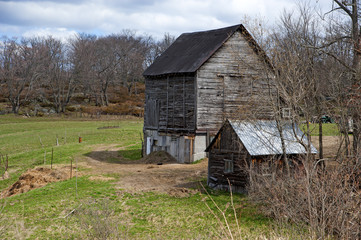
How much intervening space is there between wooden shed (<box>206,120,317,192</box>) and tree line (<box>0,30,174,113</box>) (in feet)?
195

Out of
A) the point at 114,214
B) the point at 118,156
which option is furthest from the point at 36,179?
the point at 118,156

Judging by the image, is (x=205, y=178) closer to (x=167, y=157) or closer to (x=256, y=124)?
(x=256, y=124)

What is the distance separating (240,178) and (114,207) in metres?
6.31

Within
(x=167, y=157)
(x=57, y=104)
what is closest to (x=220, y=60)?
(x=167, y=157)

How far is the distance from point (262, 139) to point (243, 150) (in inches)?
44.3

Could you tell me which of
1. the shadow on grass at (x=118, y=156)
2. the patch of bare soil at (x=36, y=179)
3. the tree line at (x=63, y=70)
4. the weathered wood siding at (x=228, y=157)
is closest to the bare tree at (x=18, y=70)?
the tree line at (x=63, y=70)

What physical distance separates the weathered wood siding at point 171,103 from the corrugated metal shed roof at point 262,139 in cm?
847

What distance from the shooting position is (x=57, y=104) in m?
75.6

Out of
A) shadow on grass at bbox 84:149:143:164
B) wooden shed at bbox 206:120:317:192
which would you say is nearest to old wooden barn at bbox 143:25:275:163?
shadow on grass at bbox 84:149:143:164

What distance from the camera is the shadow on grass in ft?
102

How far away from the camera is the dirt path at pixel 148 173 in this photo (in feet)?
69.1

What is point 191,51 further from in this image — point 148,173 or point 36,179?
point 36,179

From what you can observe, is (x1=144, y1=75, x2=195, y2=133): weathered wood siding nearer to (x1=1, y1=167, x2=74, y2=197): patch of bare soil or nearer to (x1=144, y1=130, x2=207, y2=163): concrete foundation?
(x1=144, y1=130, x2=207, y2=163): concrete foundation

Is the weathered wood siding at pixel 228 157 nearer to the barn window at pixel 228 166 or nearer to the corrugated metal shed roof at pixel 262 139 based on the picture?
the barn window at pixel 228 166
